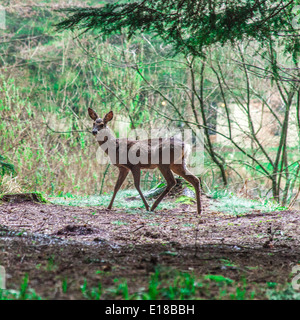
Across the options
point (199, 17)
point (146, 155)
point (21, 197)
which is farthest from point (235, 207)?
point (199, 17)

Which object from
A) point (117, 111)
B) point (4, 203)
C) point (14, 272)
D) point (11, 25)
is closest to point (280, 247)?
point (14, 272)


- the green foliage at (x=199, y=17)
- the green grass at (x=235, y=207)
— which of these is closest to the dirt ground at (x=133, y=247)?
the green grass at (x=235, y=207)

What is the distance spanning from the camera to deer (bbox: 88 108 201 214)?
22.4 feet

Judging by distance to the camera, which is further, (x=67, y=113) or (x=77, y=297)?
(x=67, y=113)

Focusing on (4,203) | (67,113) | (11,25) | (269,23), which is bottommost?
(4,203)

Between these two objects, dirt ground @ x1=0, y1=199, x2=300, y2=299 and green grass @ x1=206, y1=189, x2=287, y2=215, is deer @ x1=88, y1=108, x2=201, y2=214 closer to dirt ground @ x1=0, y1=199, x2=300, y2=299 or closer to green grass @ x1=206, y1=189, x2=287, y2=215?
green grass @ x1=206, y1=189, x2=287, y2=215

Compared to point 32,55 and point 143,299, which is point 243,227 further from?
point 32,55

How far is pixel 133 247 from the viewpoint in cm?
394

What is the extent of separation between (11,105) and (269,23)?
825 centimetres

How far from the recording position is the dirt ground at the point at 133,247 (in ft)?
9.68

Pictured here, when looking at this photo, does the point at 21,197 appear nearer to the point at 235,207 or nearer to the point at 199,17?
the point at 235,207

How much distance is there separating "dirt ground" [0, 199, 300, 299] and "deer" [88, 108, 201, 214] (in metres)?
0.88

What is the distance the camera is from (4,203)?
21.5 ft

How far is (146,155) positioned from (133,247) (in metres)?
3.23
